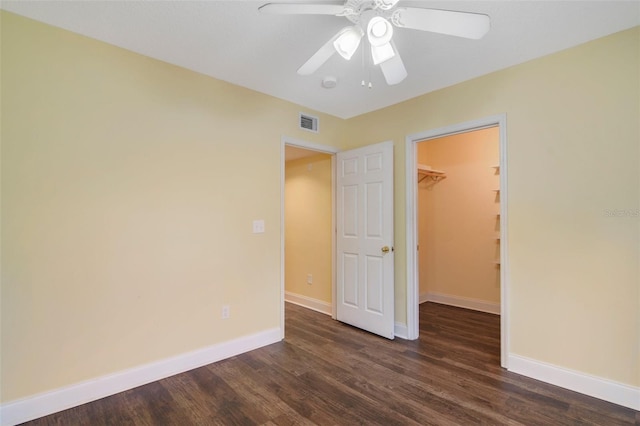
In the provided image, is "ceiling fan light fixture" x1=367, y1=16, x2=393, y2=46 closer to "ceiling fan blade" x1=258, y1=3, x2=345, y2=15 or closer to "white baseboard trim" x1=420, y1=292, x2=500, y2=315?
"ceiling fan blade" x1=258, y1=3, x2=345, y2=15

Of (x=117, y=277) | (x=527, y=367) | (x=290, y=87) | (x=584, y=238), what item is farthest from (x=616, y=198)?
(x=117, y=277)

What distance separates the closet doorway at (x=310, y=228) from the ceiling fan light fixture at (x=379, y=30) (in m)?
2.19

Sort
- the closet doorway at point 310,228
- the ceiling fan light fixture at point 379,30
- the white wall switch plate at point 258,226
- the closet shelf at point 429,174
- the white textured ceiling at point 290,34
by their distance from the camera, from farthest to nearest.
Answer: the closet shelf at point 429,174, the closet doorway at point 310,228, the white wall switch plate at point 258,226, the white textured ceiling at point 290,34, the ceiling fan light fixture at point 379,30

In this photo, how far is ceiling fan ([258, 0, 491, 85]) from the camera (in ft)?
4.79

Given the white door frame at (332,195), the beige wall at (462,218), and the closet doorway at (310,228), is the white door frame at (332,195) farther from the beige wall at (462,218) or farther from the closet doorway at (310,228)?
the beige wall at (462,218)

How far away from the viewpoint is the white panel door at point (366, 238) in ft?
11.0

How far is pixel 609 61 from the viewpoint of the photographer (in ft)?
7.20

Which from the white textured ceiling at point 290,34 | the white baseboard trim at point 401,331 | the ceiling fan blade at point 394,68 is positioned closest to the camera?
the ceiling fan blade at point 394,68

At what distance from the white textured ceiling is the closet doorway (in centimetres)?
142

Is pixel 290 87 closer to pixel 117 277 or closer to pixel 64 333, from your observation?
pixel 117 277

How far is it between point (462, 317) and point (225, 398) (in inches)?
122

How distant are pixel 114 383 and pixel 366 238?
261 cm

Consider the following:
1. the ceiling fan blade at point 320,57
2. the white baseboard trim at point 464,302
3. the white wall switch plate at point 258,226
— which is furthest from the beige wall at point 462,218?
the ceiling fan blade at point 320,57

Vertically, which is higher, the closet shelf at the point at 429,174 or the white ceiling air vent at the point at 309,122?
the white ceiling air vent at the point at 309,122
